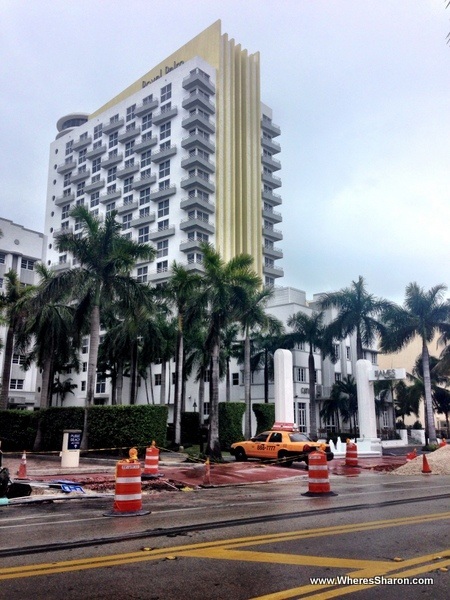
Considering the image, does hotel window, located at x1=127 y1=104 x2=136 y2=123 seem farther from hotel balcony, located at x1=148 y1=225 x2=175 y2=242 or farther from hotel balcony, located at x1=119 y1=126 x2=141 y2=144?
hotel balcony, located at x1=148 y1=225 x2=175 y2=242

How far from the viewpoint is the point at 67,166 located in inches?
3661

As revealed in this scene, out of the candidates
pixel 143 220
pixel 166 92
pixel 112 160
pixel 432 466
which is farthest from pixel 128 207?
pixel 432 466

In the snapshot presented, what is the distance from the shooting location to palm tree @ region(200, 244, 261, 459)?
2977 centimetres

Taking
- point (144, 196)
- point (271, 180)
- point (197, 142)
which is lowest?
point (144, 196)

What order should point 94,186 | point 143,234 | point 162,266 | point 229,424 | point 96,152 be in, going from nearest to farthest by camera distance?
point 229,424 → point 162,266 → point 143,234 → point 94,186 → point 96,152

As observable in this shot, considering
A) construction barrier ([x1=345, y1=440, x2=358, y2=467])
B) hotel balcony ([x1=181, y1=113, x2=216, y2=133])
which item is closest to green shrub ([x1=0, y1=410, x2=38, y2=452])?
construction barrier ([x1=345, y1=440, x2=358, y2=467])

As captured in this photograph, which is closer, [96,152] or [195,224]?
[195,224]

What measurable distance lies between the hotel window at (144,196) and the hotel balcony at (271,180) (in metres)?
19.7

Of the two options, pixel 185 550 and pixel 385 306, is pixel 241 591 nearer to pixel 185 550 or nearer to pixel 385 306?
pixel 185 550

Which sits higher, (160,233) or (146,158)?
(146,158)

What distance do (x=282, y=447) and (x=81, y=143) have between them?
79.9 meters

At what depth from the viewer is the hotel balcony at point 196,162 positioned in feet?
246

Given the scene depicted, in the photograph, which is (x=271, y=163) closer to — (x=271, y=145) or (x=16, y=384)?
(x=271, y=145)

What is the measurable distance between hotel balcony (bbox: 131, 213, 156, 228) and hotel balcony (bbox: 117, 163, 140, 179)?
8.75 metres
